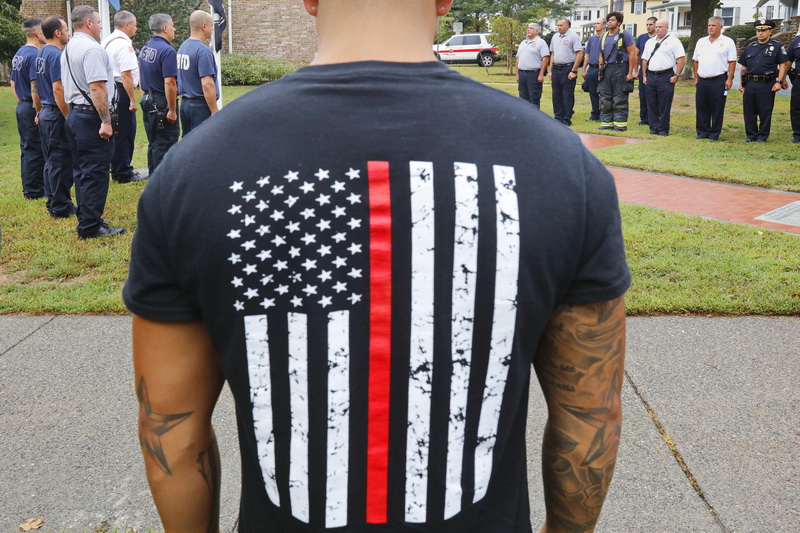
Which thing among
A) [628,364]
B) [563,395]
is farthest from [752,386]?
[563,395]

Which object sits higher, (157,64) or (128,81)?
(157,64)

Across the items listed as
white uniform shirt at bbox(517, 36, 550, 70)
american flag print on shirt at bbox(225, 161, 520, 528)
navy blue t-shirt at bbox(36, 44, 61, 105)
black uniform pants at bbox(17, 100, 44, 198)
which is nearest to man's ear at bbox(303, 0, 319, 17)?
american flag print on shirt at bbox(225, 161, 520, 528)

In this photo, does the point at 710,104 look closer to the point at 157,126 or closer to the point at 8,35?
the point at 157,126

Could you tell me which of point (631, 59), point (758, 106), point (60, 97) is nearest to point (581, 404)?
point (60, 97)

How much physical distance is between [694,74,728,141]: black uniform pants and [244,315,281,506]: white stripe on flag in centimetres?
1417

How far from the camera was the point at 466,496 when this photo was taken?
125cm

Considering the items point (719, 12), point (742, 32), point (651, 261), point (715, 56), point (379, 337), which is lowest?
point (651, 261)

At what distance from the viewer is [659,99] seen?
48.0ft

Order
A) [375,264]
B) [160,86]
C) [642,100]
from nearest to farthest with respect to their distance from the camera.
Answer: [375,264] < [160,86] < [642,100]

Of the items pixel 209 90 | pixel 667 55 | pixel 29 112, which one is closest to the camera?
pixel 209 90

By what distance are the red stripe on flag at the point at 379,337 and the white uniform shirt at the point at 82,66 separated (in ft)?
22.7

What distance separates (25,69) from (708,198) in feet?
27.6

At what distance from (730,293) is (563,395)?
4.62m

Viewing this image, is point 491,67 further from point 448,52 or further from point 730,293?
point 730,293
